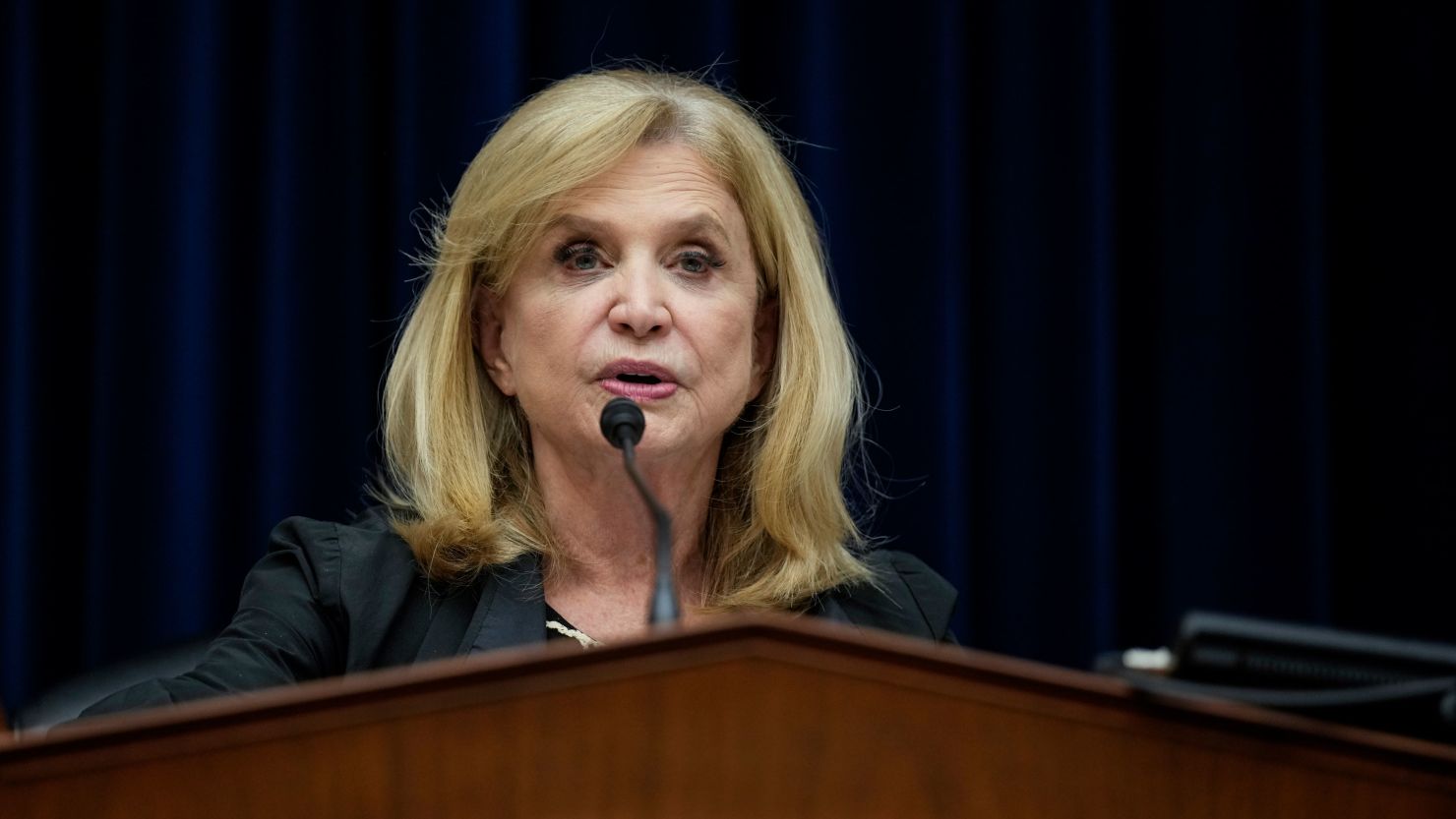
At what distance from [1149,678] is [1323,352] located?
1533 mm

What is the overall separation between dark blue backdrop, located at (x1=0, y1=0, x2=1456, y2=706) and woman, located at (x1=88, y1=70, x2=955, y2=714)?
1.11 feet

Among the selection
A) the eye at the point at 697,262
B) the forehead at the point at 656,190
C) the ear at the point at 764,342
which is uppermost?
the forehead at the point at 656,190

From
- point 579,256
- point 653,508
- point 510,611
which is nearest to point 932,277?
point 579,256

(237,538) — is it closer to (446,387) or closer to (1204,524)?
(446,387)

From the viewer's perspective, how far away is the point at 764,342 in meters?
1.70

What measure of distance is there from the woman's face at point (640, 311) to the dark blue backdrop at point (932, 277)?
46 cm

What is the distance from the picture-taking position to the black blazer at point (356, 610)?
4.50ft

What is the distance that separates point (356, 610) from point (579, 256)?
0.41 m

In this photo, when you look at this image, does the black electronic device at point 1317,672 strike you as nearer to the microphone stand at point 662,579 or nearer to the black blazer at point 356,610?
the microphone stand at point 662,579

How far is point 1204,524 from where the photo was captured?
209cm

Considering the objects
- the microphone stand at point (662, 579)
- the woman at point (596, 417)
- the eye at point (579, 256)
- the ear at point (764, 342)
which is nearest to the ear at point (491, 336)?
the woman at point (596, 417)

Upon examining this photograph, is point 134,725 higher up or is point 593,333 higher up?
point 593,333

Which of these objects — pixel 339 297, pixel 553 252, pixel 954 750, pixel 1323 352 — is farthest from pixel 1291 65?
pixel 954 750

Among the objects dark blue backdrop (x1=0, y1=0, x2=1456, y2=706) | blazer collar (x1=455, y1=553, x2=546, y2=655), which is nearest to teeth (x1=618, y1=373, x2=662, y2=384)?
blazer collar (x1=455, y1=553, x2=546, y2=655)
